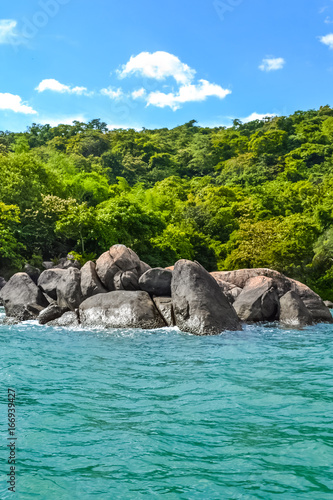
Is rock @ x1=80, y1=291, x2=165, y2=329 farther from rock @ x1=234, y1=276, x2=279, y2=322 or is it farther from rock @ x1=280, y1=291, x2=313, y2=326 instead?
rock @ x1=280, y1=291, x2=313, y2=326

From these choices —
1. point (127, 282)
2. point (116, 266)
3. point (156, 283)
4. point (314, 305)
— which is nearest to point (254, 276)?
point (314, 305)

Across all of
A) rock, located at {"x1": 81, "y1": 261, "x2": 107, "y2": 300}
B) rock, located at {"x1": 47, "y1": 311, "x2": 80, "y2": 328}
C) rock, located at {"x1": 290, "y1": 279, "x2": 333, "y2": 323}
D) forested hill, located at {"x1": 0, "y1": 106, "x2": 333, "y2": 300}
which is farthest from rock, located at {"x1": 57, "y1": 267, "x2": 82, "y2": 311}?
forested hill, located at {"x1": 0, "y1": 106, "x2": 333, "y2": 300}

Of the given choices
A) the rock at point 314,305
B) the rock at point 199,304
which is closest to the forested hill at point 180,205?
the rock at point 314,305

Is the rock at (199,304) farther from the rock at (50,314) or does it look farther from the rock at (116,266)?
the rock at (50,314)

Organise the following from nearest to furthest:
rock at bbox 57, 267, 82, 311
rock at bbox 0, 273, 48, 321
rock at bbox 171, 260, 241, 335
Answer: rock at bbox 171, 260, 241, 335 → rock at bbox 57, 267, 82, 311 → rock at bbox 0, 273, 48, 321

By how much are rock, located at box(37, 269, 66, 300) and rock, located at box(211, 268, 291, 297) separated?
641 centimetres

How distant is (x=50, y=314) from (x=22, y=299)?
208cm

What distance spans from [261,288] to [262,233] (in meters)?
11.6

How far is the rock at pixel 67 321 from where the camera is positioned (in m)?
14.4

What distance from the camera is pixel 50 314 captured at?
15000 millimetres

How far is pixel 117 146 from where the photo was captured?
55906mm

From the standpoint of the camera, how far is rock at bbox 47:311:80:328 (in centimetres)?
1438

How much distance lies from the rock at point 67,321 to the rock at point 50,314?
0.80ft

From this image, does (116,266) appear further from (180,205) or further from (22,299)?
(180,205)
